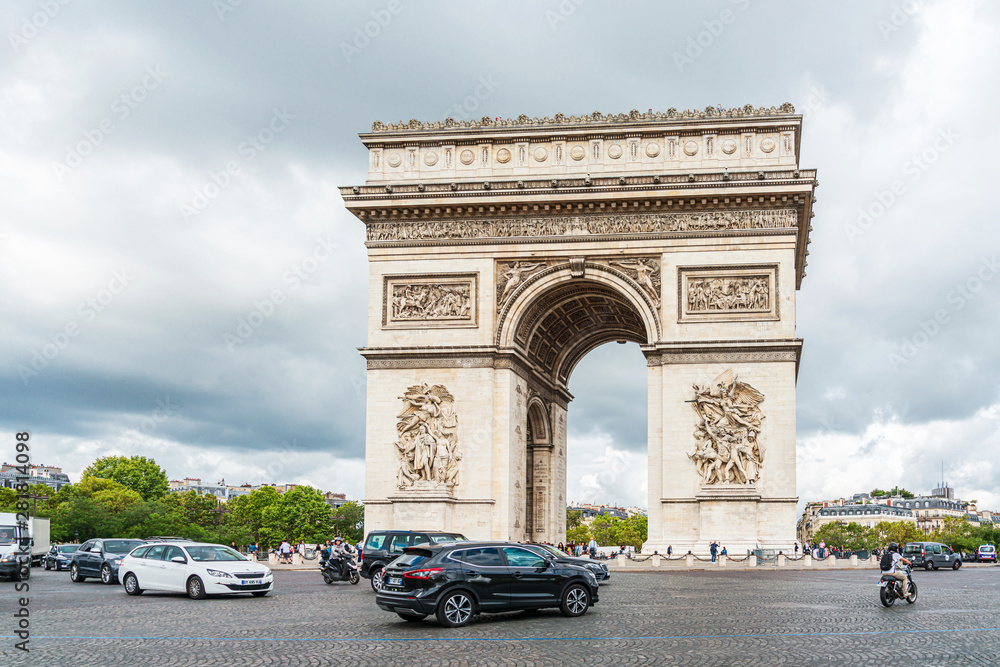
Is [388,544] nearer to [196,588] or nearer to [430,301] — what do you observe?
[196,588]

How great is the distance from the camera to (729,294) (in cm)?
3600

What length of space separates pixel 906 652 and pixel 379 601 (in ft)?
25.5

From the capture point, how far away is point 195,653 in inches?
504

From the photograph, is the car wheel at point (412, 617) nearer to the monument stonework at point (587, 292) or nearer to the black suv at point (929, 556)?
the monument stonework at point (587, 292)

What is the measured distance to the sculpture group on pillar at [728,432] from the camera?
34781 millimetres

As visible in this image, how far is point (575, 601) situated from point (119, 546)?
64.2 ft

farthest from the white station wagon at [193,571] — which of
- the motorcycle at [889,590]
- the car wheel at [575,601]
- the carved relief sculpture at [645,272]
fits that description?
the carved relief sculpture at [645,272]

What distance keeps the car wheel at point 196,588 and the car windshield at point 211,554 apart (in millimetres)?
435

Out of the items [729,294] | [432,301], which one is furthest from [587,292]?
[432,301]

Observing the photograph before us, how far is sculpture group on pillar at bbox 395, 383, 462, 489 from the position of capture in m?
36.3

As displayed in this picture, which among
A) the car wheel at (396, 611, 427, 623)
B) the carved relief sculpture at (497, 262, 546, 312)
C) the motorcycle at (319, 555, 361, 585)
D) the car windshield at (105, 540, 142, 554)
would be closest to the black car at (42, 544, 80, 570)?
the car windshield at (105, 540, 142, 554)

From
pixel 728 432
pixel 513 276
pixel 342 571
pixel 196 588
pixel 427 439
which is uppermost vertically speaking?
pixel 513 276

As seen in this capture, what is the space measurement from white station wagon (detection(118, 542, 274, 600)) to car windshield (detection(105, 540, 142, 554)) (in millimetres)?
7989

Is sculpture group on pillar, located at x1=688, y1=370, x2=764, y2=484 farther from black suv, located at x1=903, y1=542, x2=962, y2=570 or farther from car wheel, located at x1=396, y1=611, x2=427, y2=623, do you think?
car wheel, located at x1=396, y1=611, x2=427, y2=623
